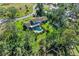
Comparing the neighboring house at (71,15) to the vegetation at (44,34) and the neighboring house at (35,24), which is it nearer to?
the vegetation at (44,34)

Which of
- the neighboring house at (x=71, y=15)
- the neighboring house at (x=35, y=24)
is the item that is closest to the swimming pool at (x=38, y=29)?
the neighboring house at (x=35, y=24)

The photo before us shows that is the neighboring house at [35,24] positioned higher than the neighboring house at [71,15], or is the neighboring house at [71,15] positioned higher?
the neighboring house at [71,15]

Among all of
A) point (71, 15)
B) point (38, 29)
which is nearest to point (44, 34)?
point (38, 29)

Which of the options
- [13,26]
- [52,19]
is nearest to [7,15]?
[13,26]

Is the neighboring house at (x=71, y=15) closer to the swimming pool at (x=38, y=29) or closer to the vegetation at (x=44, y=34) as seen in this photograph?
the vegetation at (x=44, y=34)

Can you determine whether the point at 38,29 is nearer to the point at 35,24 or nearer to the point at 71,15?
the point at 35,24

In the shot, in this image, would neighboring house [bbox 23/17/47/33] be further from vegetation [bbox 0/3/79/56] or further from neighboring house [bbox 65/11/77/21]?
neighboring house [bbox 65/11/77/21]

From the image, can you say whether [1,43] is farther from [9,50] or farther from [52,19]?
[52,19]

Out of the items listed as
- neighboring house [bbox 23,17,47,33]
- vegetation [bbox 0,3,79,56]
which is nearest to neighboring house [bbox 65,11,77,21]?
vegetation [bbox 0,3,79,56]
